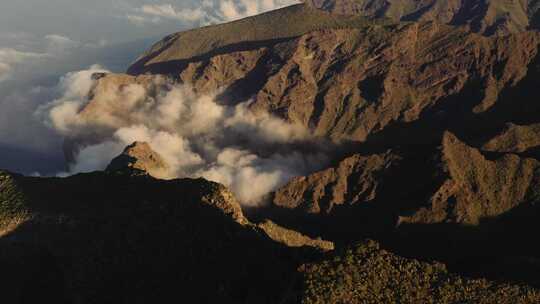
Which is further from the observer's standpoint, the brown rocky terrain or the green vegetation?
the brown rocky terrain

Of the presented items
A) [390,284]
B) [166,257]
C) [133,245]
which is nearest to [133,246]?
[133,245]

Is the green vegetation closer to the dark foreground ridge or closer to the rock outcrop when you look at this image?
the dark foreground ridge

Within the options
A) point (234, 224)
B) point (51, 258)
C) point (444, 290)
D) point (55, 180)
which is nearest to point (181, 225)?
point (234, 224)

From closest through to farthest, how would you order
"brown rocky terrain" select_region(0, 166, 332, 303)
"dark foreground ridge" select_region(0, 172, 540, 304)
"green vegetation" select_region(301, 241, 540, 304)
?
"green vegetation" select_region(301, 241, 540, 304) → "dark foreground ridge" select_region(0, 172, 540, 304) → "brown rocky terrain" select_region(0, 166, 332, 303)

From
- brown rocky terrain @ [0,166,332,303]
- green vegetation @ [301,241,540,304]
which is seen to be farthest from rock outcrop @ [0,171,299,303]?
green vegetation @ [301,241,540,304]

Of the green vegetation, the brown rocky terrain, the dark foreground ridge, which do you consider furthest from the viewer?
the brown rocky terrain

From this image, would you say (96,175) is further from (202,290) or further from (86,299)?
(202,290)

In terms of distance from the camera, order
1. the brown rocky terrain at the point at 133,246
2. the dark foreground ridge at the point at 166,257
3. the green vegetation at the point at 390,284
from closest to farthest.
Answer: the green vegetation at the point at 390,284 < the dark foreground ridge at the point at 166,257 < the brown rocky terrain at the point at 133,246

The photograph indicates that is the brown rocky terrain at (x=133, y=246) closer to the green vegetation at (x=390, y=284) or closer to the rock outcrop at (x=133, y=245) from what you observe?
the rock outcrop at (x=133, y=245)

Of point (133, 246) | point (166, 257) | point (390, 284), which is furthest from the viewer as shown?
point (133, 246)

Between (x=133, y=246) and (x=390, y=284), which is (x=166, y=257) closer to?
(x=133, y=246)

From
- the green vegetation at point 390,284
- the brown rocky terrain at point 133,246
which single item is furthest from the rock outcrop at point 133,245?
the green vegetation at point 390,284
